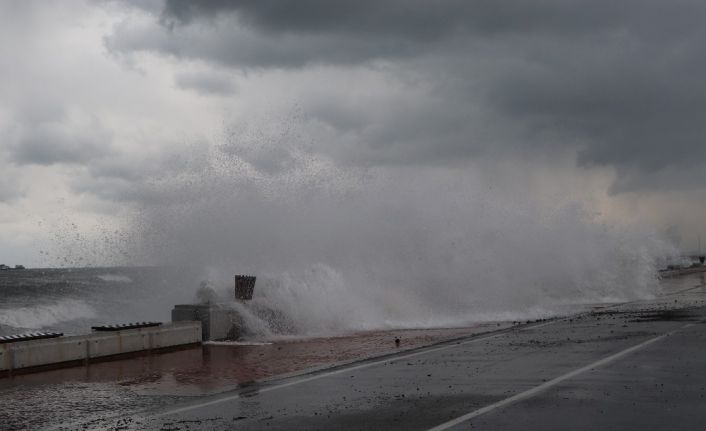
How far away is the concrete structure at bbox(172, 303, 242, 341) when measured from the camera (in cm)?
1778

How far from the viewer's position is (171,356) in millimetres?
15117

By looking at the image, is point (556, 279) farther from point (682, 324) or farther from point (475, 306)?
point (682, 324)

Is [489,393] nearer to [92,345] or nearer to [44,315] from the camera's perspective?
[92,345]

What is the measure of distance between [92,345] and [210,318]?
3.95 m

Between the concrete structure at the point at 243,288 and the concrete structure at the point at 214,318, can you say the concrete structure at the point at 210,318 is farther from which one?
the concrete structure at the point at 243,288

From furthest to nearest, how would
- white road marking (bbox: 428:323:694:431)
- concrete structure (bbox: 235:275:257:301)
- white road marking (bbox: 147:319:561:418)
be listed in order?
concrete structure (bbox: 235:275:257:301)
white road marking (bbox: 147:319:561:418)
white road marking (bbox: 428:323:694:431)

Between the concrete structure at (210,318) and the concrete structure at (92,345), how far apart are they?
29.9 inches

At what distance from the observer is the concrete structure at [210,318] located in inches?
700

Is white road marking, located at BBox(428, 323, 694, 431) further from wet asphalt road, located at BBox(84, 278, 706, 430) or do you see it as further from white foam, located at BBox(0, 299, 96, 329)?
white foam, located at BBox(0, 299, 96, 329)

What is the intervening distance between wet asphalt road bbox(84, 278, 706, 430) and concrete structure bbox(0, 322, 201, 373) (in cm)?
456

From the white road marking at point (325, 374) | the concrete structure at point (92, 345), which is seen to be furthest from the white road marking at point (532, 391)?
the concrete structure at point (92, 345)

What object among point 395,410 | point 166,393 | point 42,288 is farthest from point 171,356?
point 42,288

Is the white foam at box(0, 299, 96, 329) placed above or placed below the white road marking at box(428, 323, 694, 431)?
above

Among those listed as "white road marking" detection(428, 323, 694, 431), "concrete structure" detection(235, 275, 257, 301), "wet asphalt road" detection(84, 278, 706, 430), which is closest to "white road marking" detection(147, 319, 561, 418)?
"wet asphalt road" detection(84, 278, 706, 430)
